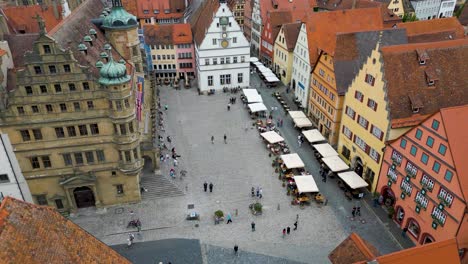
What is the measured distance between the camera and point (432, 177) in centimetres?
3341

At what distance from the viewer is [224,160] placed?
48156 mm

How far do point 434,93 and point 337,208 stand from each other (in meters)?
15.3

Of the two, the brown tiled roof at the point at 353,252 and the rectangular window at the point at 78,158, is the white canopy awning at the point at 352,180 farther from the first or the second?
the rectangular window at the point at 78,158

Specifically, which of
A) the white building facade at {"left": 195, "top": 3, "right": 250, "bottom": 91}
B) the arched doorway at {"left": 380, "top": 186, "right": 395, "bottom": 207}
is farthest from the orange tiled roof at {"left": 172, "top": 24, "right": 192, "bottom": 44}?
the arched doorway at {"left": 380, "top": 186, "right": 395, "bottom": 207}

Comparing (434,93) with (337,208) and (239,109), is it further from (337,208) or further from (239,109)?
(239,109)

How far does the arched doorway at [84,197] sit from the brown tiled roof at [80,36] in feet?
38.8

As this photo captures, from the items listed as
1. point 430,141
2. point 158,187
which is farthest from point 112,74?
point 430,141

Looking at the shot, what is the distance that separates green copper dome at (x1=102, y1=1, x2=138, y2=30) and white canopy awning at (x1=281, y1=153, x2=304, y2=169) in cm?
2584

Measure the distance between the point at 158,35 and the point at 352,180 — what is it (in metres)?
44.4

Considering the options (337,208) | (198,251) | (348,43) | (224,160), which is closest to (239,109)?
(224,160)

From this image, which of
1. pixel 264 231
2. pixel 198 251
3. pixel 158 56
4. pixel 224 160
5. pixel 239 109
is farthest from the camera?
pixel 158 56

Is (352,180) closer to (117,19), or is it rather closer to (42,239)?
(42,239)

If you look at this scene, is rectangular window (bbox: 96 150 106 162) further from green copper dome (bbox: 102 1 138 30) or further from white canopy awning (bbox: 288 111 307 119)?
white canopy awning (bbox: 288 111 307 119)

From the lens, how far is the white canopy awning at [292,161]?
44.9 metres
